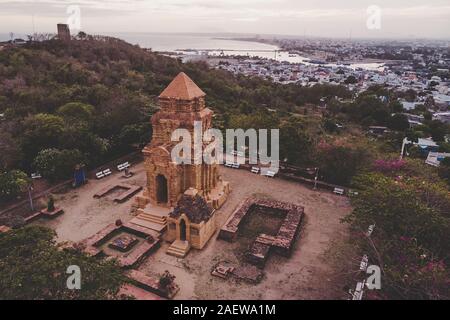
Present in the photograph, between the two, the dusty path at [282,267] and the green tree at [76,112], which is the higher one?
the green tree at [76,112]

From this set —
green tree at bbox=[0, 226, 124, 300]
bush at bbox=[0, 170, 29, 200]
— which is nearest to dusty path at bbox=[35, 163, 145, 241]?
bush at bbox=[0, 170, 29, 200]

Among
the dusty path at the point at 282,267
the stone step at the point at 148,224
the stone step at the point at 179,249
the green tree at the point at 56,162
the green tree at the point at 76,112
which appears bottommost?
the dusty path at the point at 282,267

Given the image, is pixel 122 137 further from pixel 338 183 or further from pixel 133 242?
pixel 338 183

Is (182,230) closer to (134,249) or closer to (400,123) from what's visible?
(134,249)

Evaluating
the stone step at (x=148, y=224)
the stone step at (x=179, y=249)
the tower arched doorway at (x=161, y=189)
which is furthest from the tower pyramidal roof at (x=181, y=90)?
the stone step at (x=179, y=249)

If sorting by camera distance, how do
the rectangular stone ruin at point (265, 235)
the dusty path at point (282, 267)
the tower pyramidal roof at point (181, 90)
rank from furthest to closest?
1. the tower pyramidal roof at point (181, 90)
2. the rectangular stone ruin at point (265, 235)
3. the dusty path at point (282, 267)

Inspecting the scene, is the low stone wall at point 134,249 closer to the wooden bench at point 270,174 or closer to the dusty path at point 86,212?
the dusty path at point 86,212
